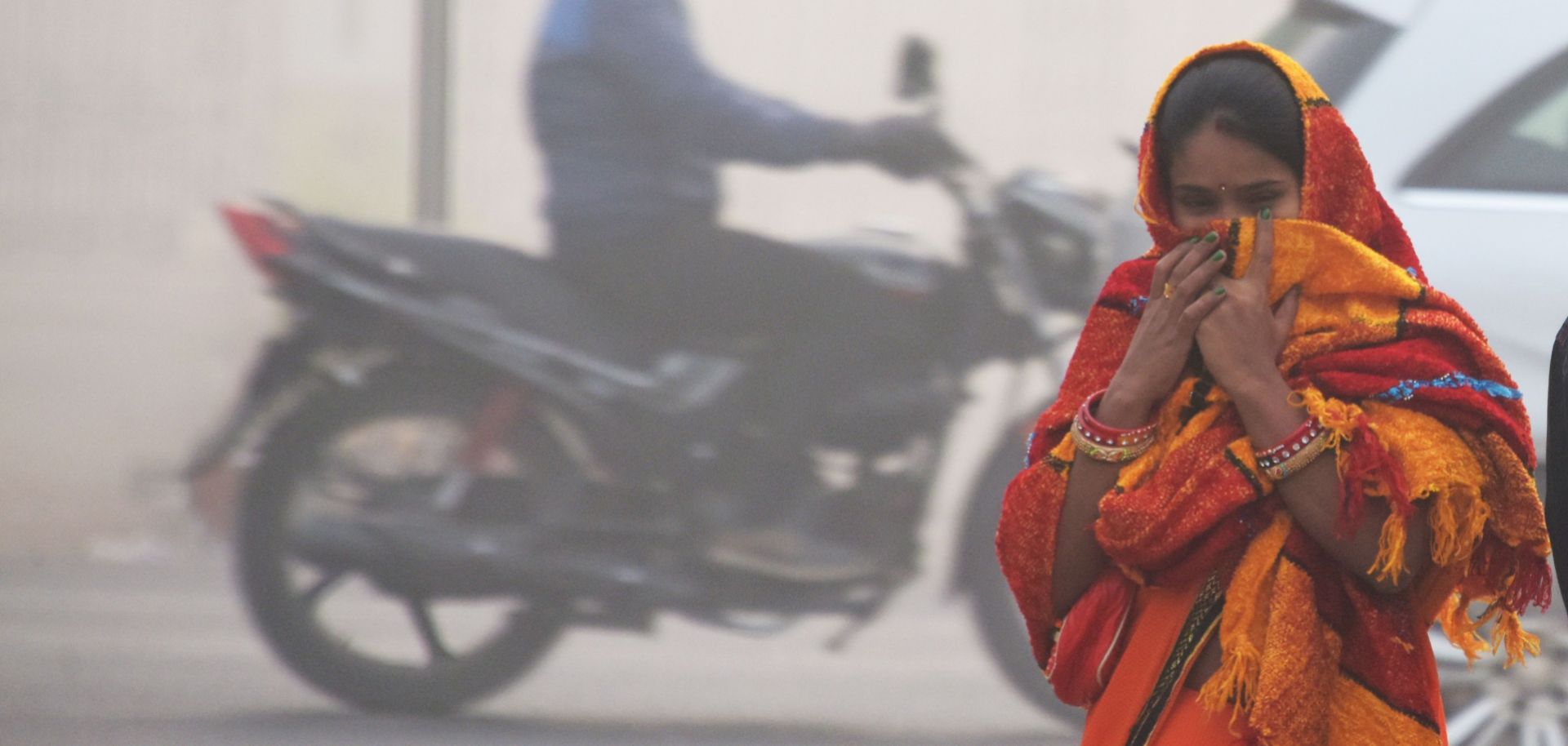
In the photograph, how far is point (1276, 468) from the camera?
123 cm

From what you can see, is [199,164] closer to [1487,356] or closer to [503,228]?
[503,228]

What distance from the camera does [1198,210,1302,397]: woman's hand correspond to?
125cm

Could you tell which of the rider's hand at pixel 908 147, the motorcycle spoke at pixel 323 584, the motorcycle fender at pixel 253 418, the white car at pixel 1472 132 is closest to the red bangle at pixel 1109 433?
the rider's hand at pixel 908 147

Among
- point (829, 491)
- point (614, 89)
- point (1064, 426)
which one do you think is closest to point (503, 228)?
point (614, 89)

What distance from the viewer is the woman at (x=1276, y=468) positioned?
4.00 feet

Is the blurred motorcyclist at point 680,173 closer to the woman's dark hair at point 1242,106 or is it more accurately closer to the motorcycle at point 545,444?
the motorcycle at point 545,444

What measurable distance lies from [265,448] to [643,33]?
1026 mm

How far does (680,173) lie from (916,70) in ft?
1.50

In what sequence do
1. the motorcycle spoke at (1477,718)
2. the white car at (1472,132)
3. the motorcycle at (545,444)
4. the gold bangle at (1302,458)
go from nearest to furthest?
the gold bangle at (1302,458) → the white car at (1472,132) → the motorcycle at (545,444) → the motorcycle spoke at (1477,718)

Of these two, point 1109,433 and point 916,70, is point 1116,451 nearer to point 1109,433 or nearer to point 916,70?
point 1109,433

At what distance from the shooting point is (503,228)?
302 centimetres

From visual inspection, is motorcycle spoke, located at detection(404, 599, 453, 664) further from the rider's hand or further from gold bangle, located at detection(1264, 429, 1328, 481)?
gold bangle, located at detection(1264, 429, 1328, 481)

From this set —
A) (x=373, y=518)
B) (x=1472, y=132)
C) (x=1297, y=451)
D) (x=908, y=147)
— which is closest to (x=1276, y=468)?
(x=1297, y=451)

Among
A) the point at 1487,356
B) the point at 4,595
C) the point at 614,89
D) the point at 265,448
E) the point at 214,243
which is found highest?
the point at 1487,356
